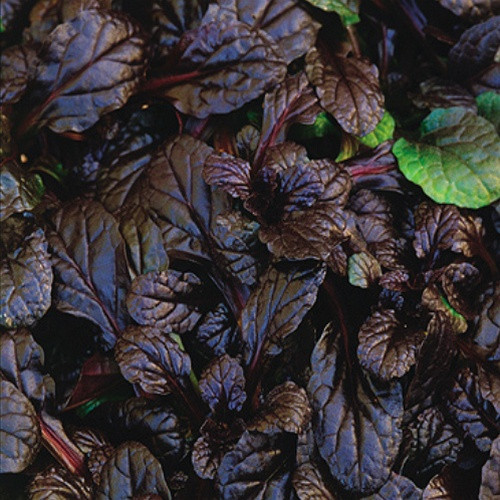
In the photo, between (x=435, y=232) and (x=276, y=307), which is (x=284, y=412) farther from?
(x=435, y=232)

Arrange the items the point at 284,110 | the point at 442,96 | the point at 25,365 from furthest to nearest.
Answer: the point at 442,96
the point at 284,110
the point at 25,365

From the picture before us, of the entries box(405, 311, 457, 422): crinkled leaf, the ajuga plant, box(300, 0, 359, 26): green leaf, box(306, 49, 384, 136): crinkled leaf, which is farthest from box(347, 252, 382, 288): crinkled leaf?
box(300, 0, 359, 26): green leaf

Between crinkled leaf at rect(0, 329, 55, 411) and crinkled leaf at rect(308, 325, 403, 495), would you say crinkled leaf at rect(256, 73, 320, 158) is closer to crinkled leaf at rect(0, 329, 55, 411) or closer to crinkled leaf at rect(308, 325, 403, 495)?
crinkled leaf at rect(308, 325, 403, 495)

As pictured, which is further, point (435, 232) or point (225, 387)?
point (435, 232)

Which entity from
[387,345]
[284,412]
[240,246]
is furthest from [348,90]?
[284,412]

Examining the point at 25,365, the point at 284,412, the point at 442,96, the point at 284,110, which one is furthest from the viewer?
the point at 442,96

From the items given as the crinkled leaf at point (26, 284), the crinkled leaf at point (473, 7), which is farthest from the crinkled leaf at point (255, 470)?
the crinkled leaf at point (473, 7)

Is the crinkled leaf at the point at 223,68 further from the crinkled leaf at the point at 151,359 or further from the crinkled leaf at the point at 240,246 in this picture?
the crinkled leaf at the point at 151,359
